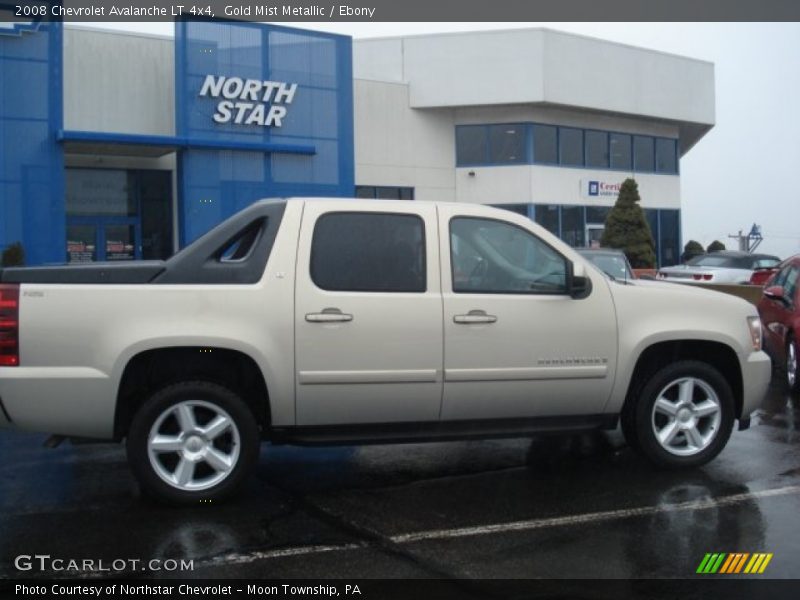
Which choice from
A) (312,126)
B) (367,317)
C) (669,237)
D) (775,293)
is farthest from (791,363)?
(669,237)

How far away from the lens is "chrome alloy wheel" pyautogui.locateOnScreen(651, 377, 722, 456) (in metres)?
6.04

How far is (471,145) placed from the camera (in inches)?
1206

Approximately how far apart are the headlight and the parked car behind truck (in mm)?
87

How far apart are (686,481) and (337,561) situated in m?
2.72

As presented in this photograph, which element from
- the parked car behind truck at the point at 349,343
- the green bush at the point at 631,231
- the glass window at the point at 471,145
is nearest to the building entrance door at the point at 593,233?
the green bush at the point at 631,231

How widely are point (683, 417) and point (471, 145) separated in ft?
83.3

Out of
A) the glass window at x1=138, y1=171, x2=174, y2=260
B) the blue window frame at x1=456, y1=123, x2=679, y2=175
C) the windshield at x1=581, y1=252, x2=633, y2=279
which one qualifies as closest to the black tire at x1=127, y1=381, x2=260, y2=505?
the windshield at x1=581, y1=252, x2=633, y2=279

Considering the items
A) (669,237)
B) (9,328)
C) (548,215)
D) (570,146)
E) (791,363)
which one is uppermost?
(570,146)

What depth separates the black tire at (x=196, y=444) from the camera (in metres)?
5.16

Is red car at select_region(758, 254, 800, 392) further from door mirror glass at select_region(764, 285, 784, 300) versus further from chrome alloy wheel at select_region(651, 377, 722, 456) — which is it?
chrome alloy wheel at select_region(651, 377, 722, 456)

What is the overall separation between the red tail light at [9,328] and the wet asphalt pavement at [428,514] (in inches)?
37.6

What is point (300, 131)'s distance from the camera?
23.9 metres

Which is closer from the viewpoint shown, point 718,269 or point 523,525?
point 523,525

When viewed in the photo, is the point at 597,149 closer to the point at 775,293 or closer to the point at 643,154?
the point at 643,154
